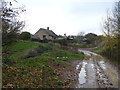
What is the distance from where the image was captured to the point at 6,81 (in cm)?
577

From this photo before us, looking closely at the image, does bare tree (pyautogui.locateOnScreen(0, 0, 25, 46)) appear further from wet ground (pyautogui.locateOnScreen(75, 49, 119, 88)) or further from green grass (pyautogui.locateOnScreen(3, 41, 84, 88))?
wet ground (pyautogui.locateOnScreen(75, 49, 119, 88))

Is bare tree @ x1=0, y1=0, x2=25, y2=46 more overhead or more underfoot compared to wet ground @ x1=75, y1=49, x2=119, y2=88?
more overhead

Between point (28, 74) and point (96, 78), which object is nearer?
point (28, 74)

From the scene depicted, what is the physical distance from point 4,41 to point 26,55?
17.4 ft

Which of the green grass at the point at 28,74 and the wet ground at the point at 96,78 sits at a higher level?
the green grass at the point at 28,74

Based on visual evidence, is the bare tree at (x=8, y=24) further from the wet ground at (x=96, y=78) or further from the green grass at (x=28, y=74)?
the wet ground at (x=96, y=78)

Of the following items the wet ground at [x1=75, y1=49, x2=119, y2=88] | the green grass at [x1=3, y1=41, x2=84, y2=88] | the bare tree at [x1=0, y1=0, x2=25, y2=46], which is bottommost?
the wet ground at [x1=75, y1=49, x2=119, y2=88]

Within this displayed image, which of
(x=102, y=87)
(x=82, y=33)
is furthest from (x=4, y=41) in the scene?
(x=82, y=33)

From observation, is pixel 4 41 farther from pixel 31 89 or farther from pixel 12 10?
pixel 31 89

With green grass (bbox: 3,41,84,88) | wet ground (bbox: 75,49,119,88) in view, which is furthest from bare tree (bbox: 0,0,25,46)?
wet ground (bbox: 75,49,119,88)

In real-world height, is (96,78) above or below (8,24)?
below

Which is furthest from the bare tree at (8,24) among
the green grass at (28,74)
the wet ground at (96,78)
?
the wet ground at (96,78)

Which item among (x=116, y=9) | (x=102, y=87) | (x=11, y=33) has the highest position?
(x=116, y=9)

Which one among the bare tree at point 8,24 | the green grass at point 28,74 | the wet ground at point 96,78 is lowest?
the wet ground at point 96,78
